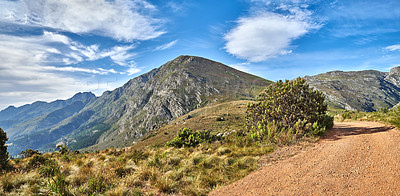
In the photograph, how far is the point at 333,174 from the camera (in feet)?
15.3

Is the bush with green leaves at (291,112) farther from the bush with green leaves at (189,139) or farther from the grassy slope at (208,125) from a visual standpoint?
the grassy slope at (208,125)

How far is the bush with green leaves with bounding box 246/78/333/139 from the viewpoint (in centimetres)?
902

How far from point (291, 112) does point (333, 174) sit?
5.48m

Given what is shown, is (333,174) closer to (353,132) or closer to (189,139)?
(353,132)

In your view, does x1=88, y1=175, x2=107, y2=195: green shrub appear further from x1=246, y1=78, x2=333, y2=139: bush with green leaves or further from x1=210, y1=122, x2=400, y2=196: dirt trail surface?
x1=246, y1=78, x2=333, y2=139: bush with green leaves

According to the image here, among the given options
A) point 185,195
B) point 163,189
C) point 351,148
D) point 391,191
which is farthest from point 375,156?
point 163,189

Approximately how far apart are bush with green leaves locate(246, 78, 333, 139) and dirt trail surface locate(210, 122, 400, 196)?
243cm

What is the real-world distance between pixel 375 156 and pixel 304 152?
2.05m

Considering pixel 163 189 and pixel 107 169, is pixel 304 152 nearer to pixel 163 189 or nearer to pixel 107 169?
pixel 163 189

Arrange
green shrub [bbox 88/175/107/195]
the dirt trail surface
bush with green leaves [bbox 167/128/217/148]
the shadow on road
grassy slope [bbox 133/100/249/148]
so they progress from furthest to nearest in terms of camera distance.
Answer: grassy slope [bbox 133/100/249/148] < bush with green leaves [bbox 167/128/217/148] < the shadow on road < green shrub [bbox 88/175/107/195] < the dirt trail surface

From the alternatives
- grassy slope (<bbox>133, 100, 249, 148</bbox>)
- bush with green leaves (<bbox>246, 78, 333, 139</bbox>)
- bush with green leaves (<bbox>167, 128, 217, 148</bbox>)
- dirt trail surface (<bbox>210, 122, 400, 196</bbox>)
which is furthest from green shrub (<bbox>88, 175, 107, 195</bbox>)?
grassy slope (<bbox>133, 100, 249, 148</bbox>)

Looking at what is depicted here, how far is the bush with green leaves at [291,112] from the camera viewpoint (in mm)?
9016

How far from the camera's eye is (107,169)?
657 cm

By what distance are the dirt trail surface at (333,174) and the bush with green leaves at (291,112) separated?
2427 mm
